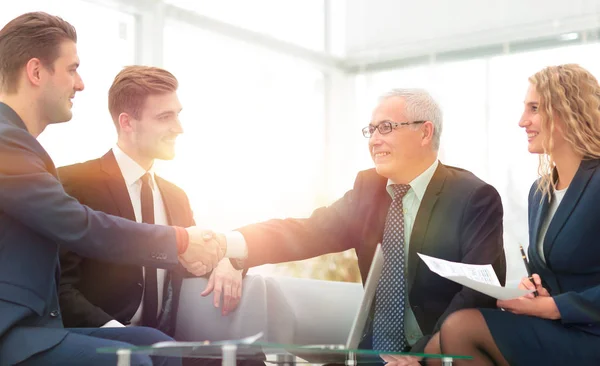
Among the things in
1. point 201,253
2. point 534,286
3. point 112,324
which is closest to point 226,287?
point 201,253

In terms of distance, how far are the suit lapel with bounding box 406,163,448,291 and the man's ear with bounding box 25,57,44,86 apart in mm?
1357

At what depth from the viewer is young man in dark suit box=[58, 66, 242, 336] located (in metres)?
2.80

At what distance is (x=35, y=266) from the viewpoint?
86.4 inches

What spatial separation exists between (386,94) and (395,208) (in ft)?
1.49

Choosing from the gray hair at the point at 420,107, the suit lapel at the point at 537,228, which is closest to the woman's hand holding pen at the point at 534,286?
the suit lapel at the point at 537,228

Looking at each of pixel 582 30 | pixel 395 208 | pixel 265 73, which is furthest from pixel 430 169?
pixel 582 30

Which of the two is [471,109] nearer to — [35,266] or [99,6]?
[99,6]

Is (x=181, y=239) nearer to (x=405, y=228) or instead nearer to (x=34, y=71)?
(x=34, y=71)

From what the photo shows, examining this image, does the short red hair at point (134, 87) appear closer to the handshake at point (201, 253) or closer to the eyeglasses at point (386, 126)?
the handshake at point (201, 253)

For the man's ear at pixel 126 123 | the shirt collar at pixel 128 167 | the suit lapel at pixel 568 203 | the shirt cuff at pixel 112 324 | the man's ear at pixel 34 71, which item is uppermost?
the man's ear at pixel 34 71

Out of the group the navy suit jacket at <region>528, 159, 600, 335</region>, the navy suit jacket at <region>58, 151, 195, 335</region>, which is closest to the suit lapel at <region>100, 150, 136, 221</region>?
the navy suit jacket at <region>58, 151, 195, 335</region>

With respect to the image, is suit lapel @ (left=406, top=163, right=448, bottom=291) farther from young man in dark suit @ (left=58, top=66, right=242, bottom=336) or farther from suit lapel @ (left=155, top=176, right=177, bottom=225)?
suit lapel @ (left=155, top=176, right=177, bottom=225)

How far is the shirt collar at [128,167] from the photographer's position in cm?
304

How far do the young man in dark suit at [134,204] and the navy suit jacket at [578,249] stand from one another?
108cm
